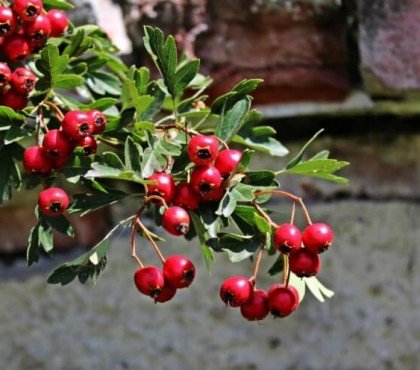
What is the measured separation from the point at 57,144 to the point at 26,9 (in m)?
0.12

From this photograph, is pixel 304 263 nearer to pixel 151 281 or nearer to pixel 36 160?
pixel 151 281

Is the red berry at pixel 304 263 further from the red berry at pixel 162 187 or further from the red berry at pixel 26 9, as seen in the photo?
the red berry at pixel 26 9

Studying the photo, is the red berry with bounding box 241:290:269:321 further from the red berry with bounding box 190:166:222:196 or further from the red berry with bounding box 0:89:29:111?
the red berry with bounding box 0:89:29:111

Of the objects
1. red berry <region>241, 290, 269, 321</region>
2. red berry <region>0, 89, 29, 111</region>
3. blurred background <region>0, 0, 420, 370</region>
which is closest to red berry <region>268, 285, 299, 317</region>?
red berry <region>241, 290, 269, 321</region>

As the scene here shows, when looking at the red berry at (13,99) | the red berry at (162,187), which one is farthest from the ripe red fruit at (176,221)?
the red berry at (13,99)

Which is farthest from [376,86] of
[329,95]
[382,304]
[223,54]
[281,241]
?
[281,241]

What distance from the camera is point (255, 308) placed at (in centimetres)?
78

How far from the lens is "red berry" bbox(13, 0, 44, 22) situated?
77 centimetres

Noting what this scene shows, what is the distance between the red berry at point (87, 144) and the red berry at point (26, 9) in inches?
4.5

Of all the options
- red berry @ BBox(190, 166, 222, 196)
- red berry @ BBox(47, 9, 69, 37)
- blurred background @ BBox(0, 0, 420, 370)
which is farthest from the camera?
blurred background @ BBox(0, 0, 420, 370)

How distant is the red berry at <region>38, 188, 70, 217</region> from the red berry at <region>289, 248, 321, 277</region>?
18cm

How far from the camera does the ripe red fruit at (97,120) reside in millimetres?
736

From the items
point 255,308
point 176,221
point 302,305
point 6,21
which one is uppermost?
point 6,21

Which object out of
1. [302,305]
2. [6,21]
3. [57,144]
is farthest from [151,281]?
[302,305]
